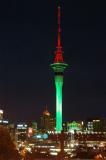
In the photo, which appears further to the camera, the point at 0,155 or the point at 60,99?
the point at 60,99

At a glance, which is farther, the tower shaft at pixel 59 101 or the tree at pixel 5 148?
the tower shaft at pixel 59 101

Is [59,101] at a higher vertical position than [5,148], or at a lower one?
higher

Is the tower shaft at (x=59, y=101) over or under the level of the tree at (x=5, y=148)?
over

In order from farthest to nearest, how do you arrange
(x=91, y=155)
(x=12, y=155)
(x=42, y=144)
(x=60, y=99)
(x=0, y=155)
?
(x=60, y=99) → (x=42, y=144) → (x=91, y=155) → (x=12, y=155) → (x=0, y=155)

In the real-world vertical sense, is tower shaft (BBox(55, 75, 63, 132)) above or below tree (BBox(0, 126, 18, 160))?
above

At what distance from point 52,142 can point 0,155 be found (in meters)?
134

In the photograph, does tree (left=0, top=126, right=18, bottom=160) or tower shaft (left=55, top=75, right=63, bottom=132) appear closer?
tree (left=0, top=126, right=18, bottom=160)

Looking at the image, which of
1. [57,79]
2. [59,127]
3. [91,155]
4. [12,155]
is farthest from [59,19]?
[12,155]

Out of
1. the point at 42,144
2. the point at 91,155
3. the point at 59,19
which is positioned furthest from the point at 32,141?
the point at 91,155

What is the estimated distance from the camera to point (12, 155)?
2090 inches

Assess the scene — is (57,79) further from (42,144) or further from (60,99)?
(42,144)

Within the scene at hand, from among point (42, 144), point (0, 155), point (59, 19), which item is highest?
point (59, 19)

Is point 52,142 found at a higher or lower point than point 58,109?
lower

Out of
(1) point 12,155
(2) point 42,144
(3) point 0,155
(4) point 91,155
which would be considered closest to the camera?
(3) point 0,155
